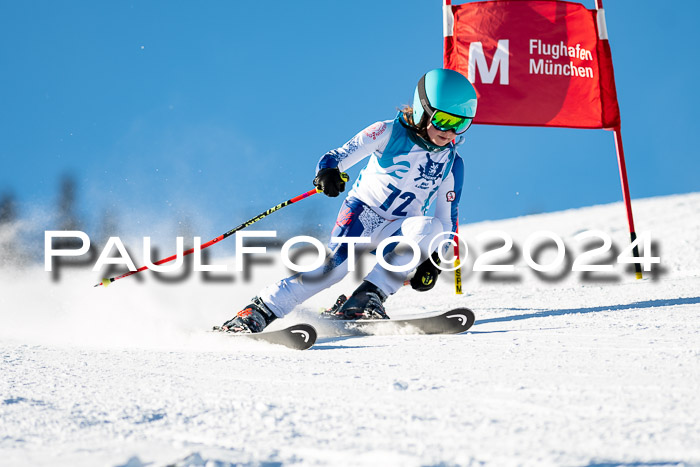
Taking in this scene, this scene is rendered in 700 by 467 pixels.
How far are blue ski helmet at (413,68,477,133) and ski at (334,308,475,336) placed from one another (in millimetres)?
1161

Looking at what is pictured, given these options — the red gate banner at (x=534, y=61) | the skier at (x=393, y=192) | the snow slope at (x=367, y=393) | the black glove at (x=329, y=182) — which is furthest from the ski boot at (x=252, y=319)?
the red gate banner at (x=534, y=61)

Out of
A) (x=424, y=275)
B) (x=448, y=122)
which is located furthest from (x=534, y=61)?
(x=424, y=275)

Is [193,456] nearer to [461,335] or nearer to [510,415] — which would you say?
[510,415]

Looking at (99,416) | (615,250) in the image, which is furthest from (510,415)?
(615,250)

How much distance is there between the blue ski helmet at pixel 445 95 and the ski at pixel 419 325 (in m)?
1.16

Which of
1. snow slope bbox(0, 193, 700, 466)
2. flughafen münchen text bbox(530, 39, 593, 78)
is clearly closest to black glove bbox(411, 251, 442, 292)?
snow slope bbox(0, 193, 700, 466)

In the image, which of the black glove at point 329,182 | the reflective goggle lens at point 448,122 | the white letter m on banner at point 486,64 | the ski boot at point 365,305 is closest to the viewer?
the black glove at point 329,182

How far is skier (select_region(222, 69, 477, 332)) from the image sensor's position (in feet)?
12.8

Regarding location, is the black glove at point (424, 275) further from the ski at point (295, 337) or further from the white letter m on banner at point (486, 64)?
the white letter m on banner at point (486, 64)

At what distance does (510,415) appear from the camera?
1.63 m

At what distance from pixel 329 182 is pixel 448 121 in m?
0.80

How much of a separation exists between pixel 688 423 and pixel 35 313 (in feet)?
16.1

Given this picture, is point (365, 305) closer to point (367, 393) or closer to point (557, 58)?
point (367, 393)

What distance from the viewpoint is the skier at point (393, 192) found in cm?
389
